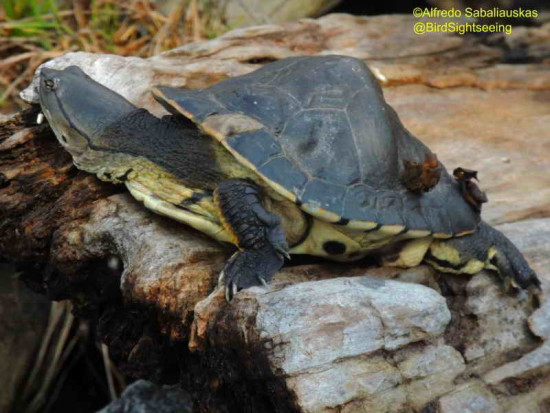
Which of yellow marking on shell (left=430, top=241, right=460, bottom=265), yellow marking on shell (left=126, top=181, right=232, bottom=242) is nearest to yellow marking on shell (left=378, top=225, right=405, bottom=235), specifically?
yellow marking on shell (left=430, top=241, right=460, bottom=265)

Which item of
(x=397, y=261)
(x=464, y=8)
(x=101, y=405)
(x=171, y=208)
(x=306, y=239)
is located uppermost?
(x=171, y=208)

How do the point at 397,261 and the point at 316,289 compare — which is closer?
the point at 316,289

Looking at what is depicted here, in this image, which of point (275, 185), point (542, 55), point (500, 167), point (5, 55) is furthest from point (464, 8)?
point (275, 185)

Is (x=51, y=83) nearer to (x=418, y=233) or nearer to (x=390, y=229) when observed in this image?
(x=390, y=229)

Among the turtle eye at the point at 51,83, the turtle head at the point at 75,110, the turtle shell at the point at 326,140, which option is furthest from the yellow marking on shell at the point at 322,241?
the turtle eye at the point at 51,83

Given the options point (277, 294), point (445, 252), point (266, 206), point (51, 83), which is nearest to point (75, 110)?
point (51, 83)

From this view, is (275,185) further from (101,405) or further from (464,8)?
(464,8)
